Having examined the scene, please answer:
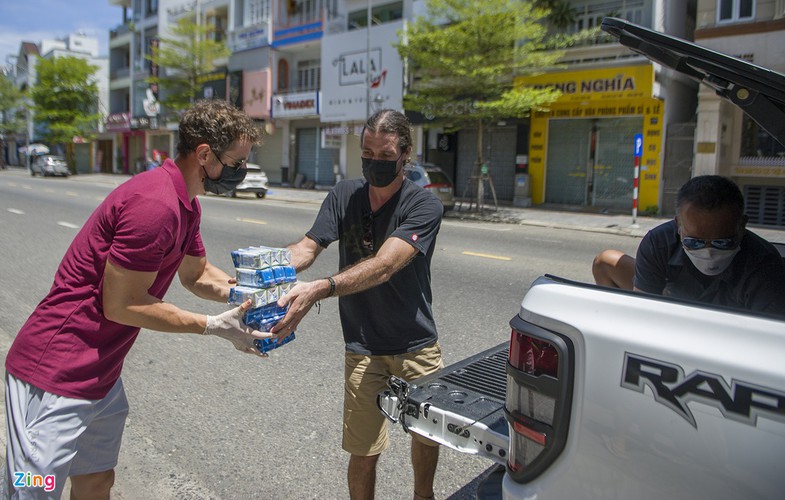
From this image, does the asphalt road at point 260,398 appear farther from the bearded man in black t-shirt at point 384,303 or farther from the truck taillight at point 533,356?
the truck taillight at point 533,356

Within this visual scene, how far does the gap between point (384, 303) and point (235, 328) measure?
0.78 meters

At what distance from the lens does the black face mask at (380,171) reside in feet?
9.38

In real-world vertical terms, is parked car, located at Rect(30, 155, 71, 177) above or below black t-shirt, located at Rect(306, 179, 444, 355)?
above

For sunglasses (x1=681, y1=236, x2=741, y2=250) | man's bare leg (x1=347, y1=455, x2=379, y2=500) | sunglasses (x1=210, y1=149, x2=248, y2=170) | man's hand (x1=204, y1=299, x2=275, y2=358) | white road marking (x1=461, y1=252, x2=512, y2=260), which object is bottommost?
man's bare leg (x1=347, y1=455, x2=379, y2=500)

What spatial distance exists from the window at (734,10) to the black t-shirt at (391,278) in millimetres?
19057

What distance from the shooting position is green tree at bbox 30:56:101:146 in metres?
46.1

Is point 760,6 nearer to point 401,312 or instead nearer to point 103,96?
point 401,312

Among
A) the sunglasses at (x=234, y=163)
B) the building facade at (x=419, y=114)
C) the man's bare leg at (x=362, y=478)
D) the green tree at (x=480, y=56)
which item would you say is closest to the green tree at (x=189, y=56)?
the building facade at (x=419, y=114)

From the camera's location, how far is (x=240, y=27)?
117 feet

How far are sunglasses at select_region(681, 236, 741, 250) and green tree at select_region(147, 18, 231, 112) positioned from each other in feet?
118

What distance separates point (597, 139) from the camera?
21828 millimetres

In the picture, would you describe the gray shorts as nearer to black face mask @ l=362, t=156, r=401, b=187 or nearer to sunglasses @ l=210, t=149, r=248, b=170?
sunglasses @ l=210, t=149, r=248, b=170

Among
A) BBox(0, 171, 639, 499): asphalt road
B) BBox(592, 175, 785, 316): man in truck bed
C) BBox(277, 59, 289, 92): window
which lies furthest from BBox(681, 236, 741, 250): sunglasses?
BBox(277, 59, 289, 92): window

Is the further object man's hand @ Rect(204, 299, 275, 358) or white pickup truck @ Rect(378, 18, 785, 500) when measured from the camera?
man's hand @ Rect(204, 299, 275, 358)
